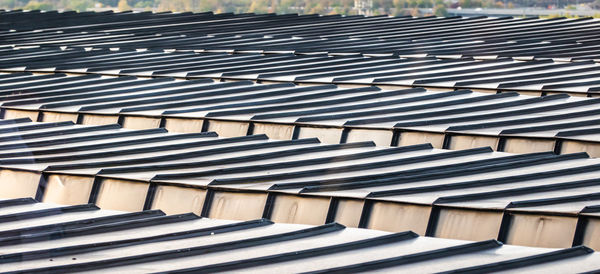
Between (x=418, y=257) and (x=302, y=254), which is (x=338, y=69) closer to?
(x=302, y=254)

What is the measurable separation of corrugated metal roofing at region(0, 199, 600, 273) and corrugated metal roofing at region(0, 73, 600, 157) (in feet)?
32.6

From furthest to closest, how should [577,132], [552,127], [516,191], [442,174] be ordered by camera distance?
[552,127] < [577,132] < [442,174] < [516,191]

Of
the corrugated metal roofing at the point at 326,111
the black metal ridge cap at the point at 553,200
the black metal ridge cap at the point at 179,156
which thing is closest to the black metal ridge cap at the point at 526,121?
the corrugated metal roofing at the point at 326,111

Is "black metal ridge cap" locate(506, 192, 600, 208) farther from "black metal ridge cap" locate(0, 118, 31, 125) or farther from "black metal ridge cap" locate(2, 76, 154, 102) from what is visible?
"black metal ridge cap" locate(2, 76, 154, 102)

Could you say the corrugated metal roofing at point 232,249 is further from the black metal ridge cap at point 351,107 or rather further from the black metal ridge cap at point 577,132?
the black metal ridge cap at point 351,107

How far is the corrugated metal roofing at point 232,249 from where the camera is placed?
15.0m

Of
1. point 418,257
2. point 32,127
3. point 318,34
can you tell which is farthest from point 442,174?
point 318,34

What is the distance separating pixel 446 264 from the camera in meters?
15.0

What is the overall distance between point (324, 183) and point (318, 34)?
31.5 m

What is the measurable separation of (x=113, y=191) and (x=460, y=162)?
28.9 feet

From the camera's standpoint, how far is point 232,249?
16.3m

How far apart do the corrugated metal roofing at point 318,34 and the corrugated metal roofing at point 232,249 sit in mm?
24652

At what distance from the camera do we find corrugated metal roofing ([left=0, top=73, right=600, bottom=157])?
26.0m

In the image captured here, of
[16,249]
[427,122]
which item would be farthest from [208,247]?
[427,122]
